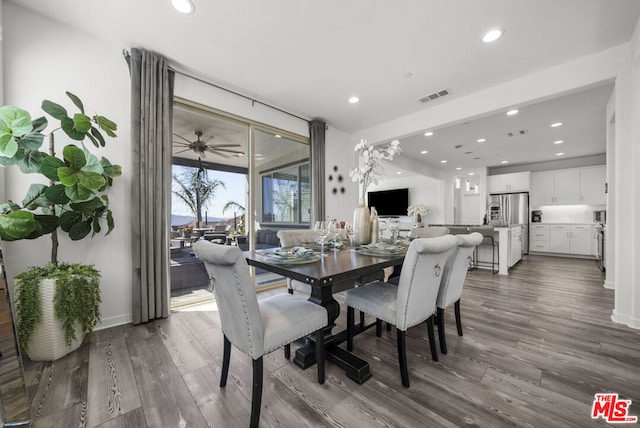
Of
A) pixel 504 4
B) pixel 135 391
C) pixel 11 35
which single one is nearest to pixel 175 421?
pixel 135 391

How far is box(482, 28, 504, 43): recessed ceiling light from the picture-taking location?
222 centimetres

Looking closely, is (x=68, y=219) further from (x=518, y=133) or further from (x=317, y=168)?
(x=518, y=133)

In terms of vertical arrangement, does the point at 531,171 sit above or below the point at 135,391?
above

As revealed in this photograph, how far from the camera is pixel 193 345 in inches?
80.9

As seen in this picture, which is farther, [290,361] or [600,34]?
[600,34]

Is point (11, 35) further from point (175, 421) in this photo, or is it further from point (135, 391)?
point (175, 421)

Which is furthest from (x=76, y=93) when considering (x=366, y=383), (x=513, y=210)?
(x=513, y=210)

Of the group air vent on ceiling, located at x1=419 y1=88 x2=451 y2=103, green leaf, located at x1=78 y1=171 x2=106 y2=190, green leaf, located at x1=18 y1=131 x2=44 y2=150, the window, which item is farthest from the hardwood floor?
air vent on ceiling, located at x1=419 y1=88 x2=451 y2=103

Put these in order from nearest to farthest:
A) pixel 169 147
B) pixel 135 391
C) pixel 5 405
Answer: pixel 5 405 < pixel 135 391 < pixel 169 147

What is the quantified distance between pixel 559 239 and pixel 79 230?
9.65 m

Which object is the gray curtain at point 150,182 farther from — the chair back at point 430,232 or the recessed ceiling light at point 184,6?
the chair back at point 430,232

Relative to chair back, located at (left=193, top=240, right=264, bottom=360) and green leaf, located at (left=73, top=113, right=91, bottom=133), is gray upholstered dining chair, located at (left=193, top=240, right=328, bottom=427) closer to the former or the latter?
chair back, located at (left=193, top=240, right=264, bottom=360)

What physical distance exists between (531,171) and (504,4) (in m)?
7.23

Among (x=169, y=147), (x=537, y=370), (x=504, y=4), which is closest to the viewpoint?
(x=537, y=370)
